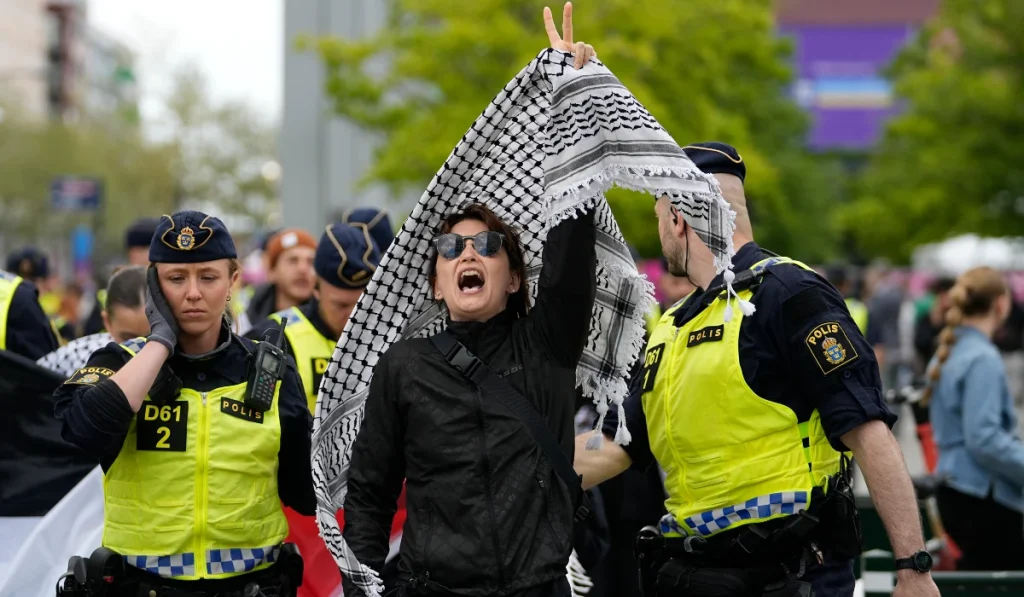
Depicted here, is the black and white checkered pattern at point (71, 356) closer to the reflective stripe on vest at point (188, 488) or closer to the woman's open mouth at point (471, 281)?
the reflective stripe on vest at point (188, 488)

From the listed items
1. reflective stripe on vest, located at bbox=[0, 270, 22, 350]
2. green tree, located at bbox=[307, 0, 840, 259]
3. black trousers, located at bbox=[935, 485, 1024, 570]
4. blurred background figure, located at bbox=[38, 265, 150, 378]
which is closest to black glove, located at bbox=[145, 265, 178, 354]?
blurred background figure, located at bbox=[38, 265, 150, 378]

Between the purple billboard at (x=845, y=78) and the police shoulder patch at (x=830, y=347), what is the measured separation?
249 ft

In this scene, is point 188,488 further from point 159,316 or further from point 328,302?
point 328,302

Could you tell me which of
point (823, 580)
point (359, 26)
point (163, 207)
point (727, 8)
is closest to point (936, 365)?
point (823, 580)

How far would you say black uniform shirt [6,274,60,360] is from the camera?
5.57 metres

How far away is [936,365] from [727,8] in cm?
1849

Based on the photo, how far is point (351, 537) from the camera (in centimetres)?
356

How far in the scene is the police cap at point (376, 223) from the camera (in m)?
6.28

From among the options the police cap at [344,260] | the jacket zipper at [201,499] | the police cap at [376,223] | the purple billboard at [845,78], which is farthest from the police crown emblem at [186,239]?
the purple billboard at [845,78]

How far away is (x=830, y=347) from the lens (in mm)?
3742

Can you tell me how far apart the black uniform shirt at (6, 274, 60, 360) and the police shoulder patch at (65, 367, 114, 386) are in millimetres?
1822

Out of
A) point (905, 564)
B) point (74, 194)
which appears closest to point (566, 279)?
point (905, 564)

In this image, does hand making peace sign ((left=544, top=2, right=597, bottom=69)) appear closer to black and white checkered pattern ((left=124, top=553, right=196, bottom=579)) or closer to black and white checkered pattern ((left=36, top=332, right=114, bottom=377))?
black and white checkered pattern ((left=124, top=553, right=196, bottom=579))

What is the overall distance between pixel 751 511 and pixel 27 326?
3.39 meters
